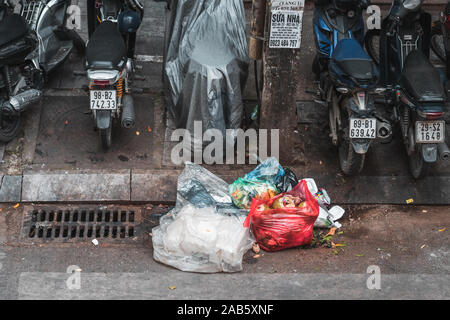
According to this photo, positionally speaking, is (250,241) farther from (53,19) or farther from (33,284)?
(53,19)

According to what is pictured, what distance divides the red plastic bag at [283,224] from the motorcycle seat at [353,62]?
133cm

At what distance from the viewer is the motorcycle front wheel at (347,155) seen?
6429 mm

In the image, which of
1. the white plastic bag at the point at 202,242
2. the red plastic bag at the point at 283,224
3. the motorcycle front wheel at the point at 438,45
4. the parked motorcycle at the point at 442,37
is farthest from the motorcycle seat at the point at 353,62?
the motorcycle front wheel at the point at 438,45

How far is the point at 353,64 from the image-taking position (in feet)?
20.9

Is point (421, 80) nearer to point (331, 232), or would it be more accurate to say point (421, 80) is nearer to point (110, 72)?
point (331, 232)

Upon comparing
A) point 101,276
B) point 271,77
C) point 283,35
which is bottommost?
point 101,276

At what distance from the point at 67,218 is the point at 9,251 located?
0.66m

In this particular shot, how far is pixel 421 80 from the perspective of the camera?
6.31 metres

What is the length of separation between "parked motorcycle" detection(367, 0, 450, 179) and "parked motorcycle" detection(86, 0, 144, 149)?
2768 mm

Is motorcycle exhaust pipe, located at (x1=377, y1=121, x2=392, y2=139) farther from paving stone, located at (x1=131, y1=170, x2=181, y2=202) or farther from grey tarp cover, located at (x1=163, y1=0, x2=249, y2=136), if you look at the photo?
paving stone, located at (x1=131, y1=170, x2=181, y2=202)

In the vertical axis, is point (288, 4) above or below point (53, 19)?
above

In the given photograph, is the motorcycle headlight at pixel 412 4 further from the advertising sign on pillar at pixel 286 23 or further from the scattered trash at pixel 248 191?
the scattered trash at pixel 248 191

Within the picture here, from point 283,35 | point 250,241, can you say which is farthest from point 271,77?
point 250,241

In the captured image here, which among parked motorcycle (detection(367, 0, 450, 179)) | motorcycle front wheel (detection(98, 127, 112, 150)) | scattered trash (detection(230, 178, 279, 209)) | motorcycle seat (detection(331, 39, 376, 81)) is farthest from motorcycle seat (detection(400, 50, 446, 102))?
motorcycle front wheel (detection(98, 127, 112, 150))
